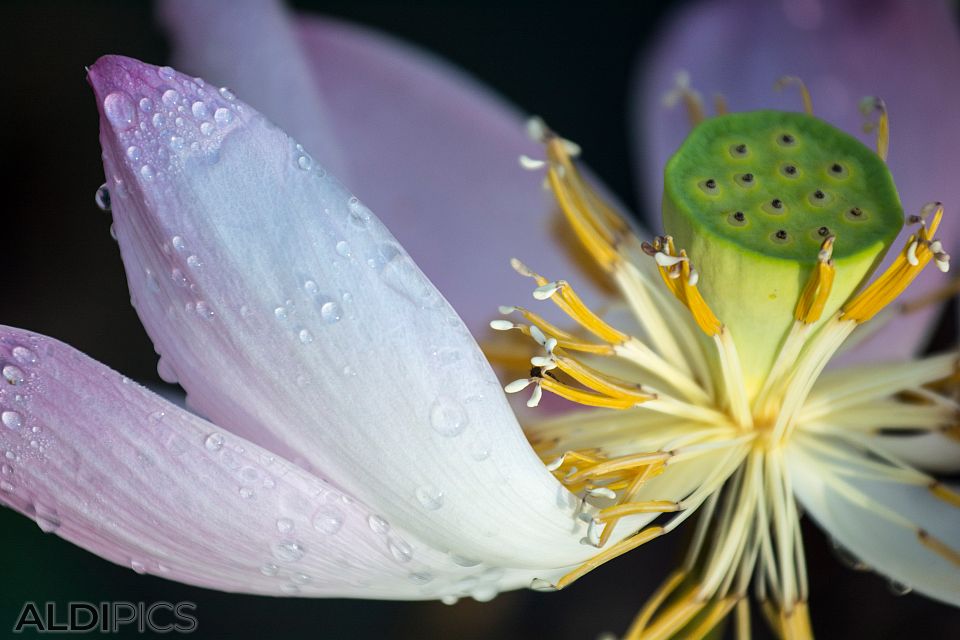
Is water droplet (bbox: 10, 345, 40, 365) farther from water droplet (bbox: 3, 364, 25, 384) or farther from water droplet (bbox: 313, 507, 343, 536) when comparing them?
water droplet (bbox: 313, 507, 343, 536)

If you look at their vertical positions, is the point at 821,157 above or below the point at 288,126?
below

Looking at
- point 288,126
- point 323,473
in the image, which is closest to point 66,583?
point 288,126

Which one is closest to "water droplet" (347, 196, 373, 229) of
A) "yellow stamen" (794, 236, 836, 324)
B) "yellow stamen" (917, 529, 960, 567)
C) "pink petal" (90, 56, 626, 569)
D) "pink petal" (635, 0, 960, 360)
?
"pink petal" (90, 56, 626, 569)

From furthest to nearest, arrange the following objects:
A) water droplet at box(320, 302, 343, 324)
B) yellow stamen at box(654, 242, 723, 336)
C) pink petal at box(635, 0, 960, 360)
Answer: pink petal at box(635, 0, 960, 360)
yellow stamen at box(654, 242, 723, 336)
water droplet at box(320, 302, 343, 324)

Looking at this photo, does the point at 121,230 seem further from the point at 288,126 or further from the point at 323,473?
the point at 288,126

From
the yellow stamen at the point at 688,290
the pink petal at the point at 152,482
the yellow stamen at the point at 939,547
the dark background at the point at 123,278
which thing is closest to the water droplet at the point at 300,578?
the pink petal at the point at 152,482

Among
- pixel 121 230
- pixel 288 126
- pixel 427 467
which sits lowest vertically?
pixel 427 467

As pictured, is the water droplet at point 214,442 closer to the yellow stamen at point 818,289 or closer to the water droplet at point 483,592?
the water droplet at point 483,592
